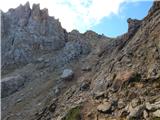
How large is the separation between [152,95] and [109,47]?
70.9 feet

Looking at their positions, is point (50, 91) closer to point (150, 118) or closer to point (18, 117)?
point (18, 117)

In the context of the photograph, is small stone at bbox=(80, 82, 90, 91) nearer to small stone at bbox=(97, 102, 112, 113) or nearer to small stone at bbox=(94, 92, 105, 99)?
small stone at bbox=(94, 92, 105, 99)

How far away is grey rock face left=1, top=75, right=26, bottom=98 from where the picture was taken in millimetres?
56556

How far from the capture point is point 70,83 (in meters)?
49.0

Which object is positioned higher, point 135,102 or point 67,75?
point 67,75

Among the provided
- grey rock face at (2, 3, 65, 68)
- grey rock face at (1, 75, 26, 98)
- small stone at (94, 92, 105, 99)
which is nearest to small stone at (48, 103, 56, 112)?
small stone at (94, 92, 105, 99)

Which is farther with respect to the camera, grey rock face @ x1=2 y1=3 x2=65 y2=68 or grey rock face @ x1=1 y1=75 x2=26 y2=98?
grey rock face @ x1=2 y1=3 x2=65 y2=68

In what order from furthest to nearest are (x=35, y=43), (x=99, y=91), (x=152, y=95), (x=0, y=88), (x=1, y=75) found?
(x=35, y=43) → (x=1, y=75) → (x=0, y=88) → (x=99, y=91) → (x=152, y=95)

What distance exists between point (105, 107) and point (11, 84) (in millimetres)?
29159

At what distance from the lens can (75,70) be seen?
54031mm

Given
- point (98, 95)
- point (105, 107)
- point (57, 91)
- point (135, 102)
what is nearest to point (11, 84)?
point (57, 91)

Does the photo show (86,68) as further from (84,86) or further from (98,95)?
(98,95)

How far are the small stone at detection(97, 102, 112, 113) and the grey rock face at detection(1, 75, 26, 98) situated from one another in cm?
2674

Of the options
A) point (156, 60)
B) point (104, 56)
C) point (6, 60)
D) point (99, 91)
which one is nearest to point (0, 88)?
point (6, 60)
